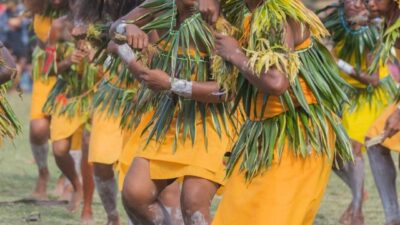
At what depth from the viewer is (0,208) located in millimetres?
9367

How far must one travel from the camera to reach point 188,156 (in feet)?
20.1

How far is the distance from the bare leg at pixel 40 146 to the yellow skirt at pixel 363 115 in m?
2.68

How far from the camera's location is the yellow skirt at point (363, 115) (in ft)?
30.5

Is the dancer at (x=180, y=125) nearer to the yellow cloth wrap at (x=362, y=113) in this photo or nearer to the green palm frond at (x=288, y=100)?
the green palm frond at (x=288, y=100)

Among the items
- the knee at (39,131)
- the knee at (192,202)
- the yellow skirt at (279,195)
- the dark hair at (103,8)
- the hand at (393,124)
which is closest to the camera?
the yellow skirt at (279,195)

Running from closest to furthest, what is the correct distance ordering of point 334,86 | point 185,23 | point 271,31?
point 271,31 → point 334,86 → point 185,23

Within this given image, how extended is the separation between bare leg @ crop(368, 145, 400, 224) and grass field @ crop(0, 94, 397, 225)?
0.88 metres

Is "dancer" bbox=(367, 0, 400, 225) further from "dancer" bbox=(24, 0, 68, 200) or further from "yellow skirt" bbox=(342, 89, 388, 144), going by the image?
"dancer" bbox=(24, 0, 68, 200)

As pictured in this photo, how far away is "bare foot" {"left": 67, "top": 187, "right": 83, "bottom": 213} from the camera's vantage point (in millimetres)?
9508

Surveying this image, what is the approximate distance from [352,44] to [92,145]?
2.44 m

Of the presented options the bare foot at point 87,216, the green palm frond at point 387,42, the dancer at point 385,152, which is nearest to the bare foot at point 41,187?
the bare foot at point 87,216

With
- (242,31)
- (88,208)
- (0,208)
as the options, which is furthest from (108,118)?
(242,31)

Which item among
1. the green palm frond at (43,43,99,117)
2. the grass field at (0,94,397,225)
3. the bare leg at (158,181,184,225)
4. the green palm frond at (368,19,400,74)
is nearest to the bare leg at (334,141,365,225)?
the grass field at (0,94,397,225)

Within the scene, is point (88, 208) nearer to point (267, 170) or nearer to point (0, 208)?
point (0, 208)
